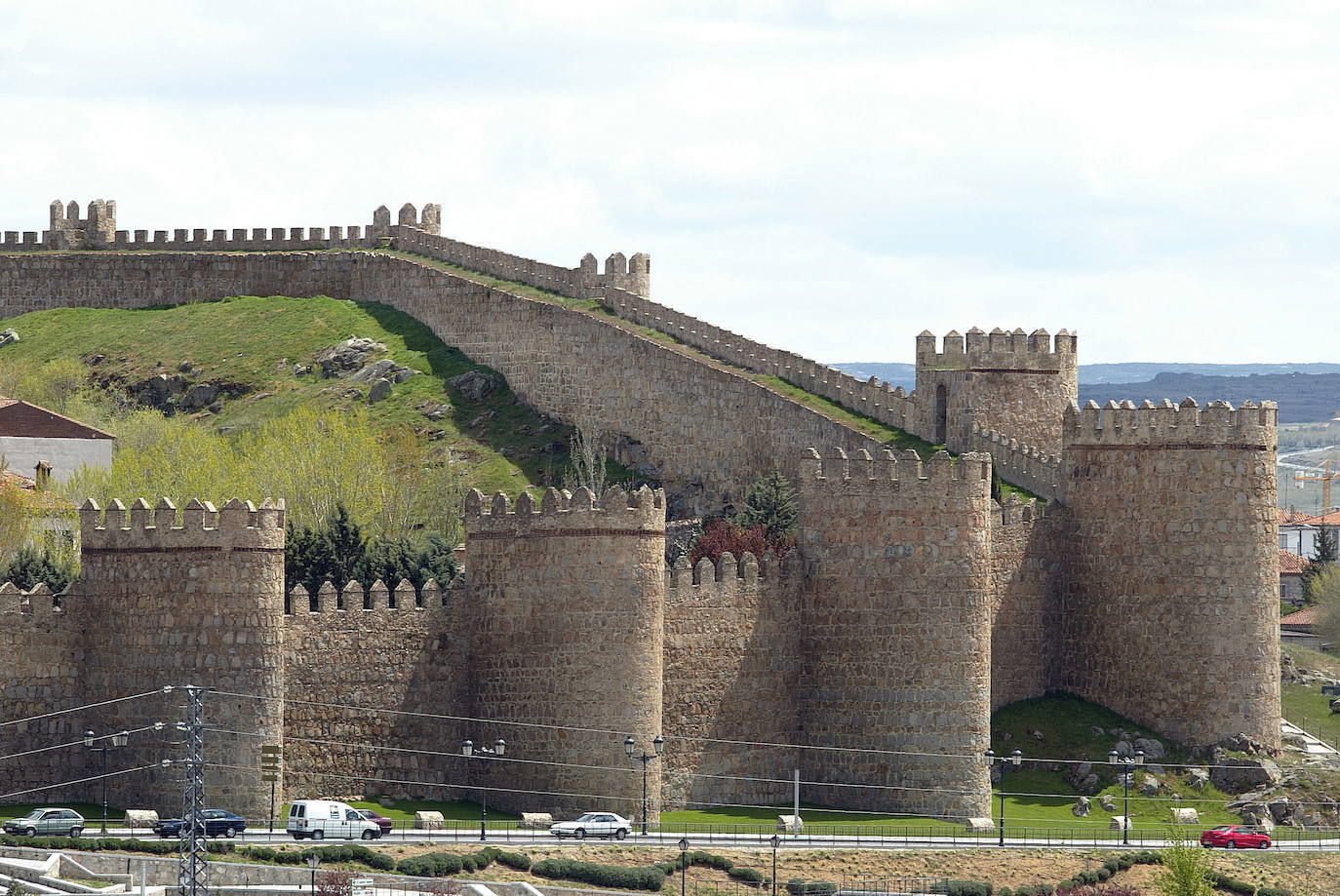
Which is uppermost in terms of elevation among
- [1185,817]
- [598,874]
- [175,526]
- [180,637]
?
[175,526]

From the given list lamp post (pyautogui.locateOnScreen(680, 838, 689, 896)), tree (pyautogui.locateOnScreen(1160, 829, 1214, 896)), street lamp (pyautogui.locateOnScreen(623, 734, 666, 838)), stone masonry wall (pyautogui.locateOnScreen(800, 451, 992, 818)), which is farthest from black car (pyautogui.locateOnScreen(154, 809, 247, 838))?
tree (pyautogui.locateOnScreen(1160, 829, 1214, 896))

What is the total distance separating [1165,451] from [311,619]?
21424 mm

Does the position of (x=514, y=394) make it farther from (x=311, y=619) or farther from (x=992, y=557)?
(x=311, y=619)

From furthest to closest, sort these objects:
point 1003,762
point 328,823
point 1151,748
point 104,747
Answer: point 1151,748 < point 1003,762 < point 104,747 < point 328,823

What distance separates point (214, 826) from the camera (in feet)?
205

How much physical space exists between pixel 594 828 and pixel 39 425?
34.6 metres

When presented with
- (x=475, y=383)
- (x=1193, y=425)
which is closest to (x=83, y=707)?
(x=1193, y=425)

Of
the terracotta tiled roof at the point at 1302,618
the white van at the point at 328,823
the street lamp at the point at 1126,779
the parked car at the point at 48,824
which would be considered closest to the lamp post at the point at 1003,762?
the street lamp at the point at 1126,779

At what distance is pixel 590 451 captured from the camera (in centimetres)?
9269

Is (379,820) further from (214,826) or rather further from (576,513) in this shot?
(576,513)

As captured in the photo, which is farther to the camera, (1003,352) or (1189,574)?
(1003,352)

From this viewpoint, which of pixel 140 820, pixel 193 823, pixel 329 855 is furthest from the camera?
pixel 140 820

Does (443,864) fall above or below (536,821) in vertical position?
below

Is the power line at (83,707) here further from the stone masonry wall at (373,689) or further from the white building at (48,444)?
the white building at (48,444)
